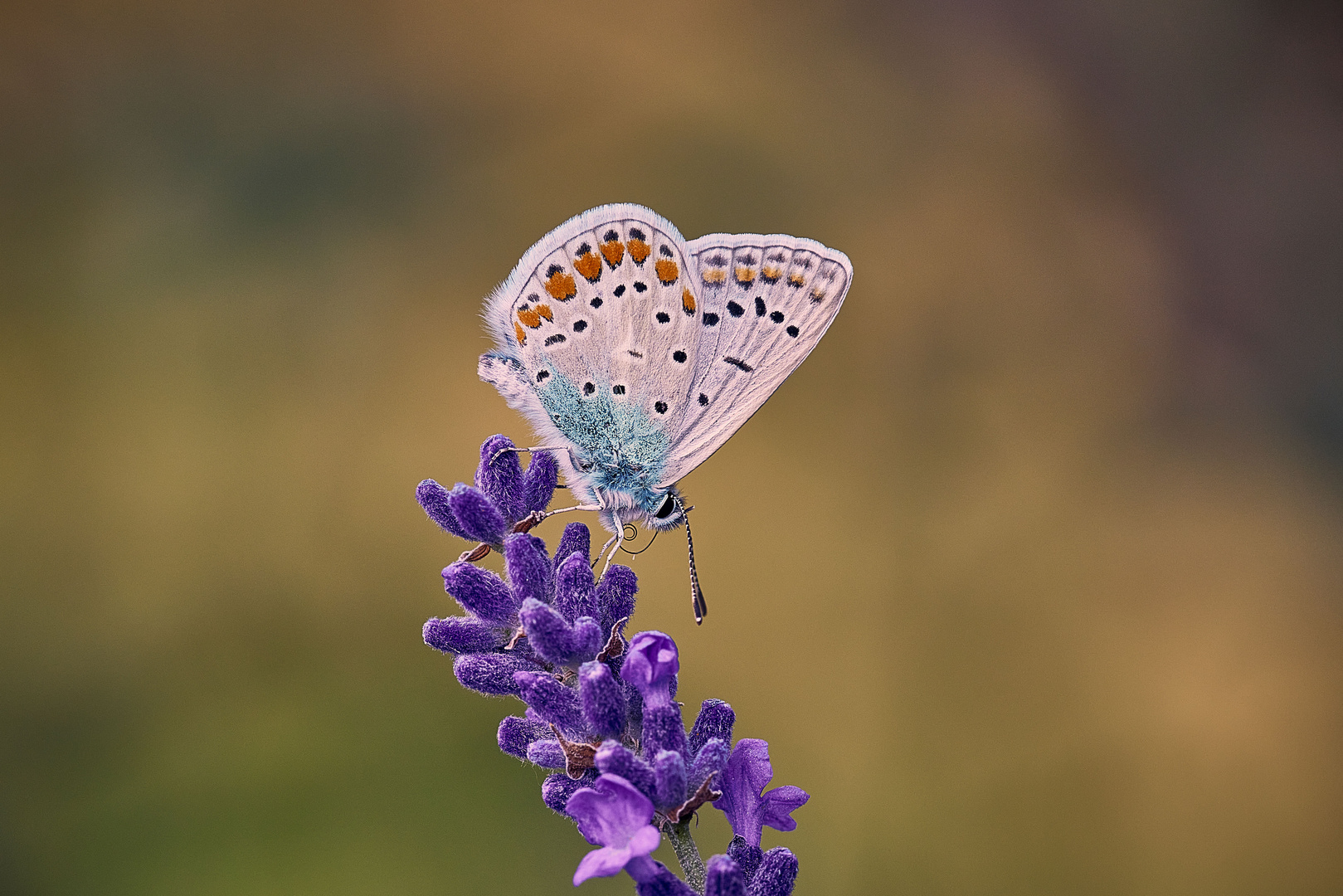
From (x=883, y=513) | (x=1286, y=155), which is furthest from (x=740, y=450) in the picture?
(x=1286, y=155)

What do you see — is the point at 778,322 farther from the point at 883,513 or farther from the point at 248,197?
the point at 248,197

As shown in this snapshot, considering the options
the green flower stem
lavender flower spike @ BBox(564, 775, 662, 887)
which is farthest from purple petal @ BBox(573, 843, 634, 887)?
the green flower stem

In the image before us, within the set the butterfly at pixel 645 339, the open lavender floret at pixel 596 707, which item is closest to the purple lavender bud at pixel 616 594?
the open lavender floret at pixel 596 707

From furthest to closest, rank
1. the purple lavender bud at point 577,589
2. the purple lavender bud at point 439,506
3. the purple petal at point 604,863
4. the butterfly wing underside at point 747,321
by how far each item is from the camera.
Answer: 1. the butterfly wing underside at point 747,321
2. the purple lavender bud at point 439,506
3. the purple lavender bud at point 577,589
4. the purple petal at point 604,863

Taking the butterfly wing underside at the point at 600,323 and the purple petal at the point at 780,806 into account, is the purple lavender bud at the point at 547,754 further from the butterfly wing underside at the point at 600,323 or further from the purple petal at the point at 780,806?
the butterfly wing underside at the point at 600,323

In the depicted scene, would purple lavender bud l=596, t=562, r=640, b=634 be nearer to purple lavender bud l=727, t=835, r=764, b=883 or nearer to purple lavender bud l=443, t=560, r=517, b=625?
purple lavender bud l=443, t=560, r=517, b=625
